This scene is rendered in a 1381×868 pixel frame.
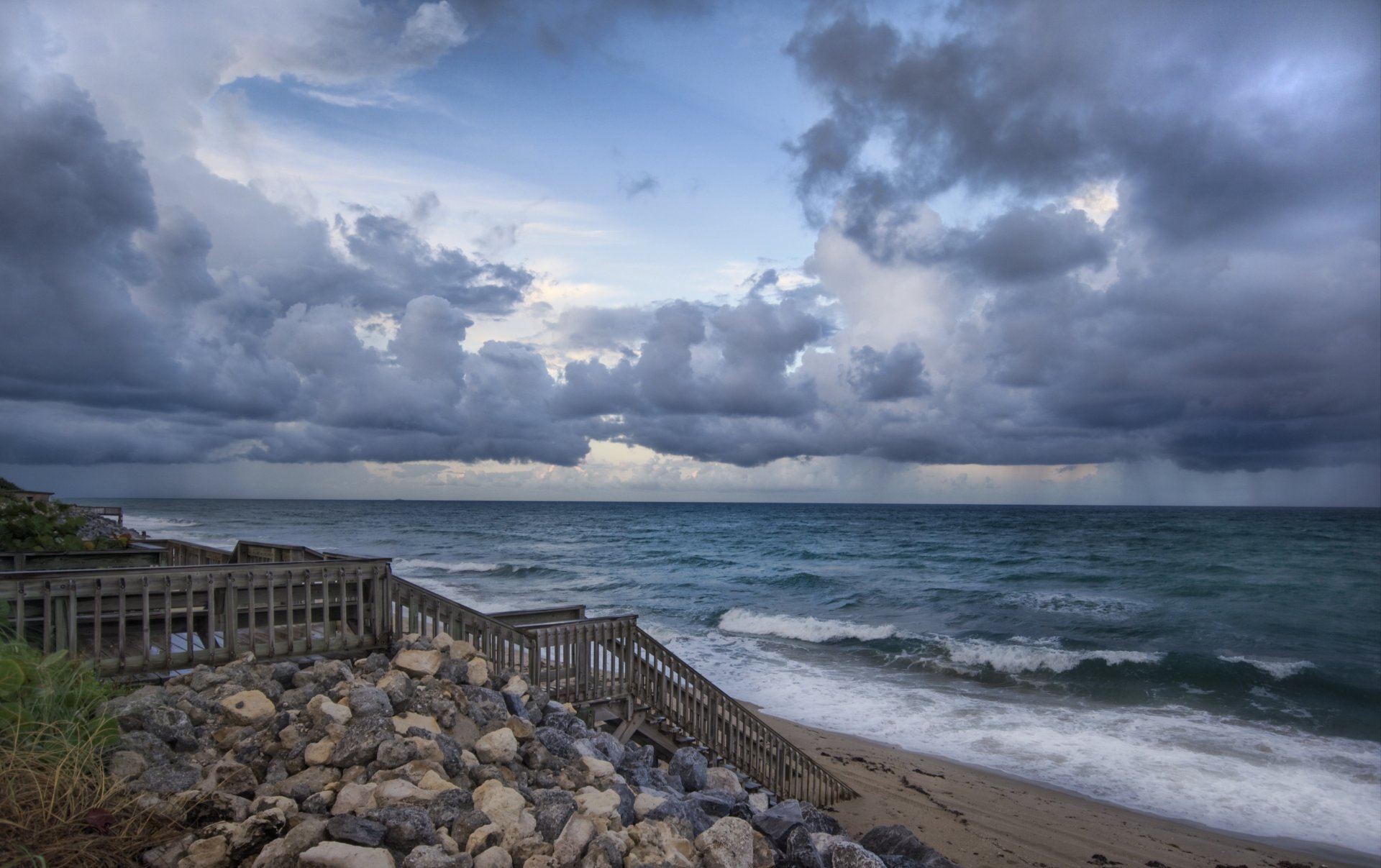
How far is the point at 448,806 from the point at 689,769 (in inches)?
126

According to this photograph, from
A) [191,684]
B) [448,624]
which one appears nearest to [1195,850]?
[448,624]

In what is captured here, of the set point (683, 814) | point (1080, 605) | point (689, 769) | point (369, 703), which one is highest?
point (369, 703)

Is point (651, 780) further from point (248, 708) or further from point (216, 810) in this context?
point (216, 810)

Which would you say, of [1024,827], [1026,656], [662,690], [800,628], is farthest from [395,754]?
[800,628]

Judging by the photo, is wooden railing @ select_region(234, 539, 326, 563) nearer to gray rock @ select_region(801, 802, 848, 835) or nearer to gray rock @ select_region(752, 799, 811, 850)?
gray rock @ select_region(752, 799, 811, 850)

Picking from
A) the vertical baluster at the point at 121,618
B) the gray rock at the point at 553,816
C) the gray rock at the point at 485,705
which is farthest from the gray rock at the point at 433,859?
the vertical baluster at the point at 121,618

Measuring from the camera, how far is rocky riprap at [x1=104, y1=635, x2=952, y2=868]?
4422 mm

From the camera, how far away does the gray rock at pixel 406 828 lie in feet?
14.6

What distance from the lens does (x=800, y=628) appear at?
1006 inches

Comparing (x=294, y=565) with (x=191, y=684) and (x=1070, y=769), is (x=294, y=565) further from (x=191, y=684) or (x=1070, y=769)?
(x=1070, y=769)

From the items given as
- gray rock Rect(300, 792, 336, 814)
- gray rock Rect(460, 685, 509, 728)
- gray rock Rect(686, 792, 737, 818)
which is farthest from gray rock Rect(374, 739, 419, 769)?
gray rock Rect(686, 792, 737, 818)

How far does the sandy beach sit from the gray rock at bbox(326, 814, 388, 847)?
715 centimetres

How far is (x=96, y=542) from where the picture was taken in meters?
13.7

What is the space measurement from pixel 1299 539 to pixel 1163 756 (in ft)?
218
